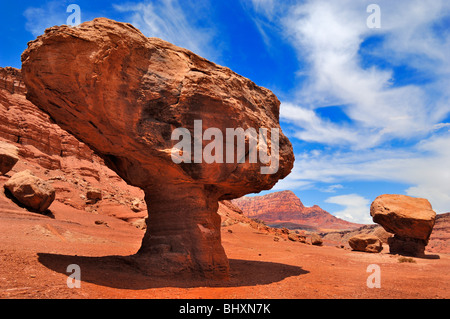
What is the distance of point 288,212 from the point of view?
5748 inches

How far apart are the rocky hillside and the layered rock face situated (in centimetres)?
11825

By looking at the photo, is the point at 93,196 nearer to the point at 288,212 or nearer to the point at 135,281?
the point at 135,281

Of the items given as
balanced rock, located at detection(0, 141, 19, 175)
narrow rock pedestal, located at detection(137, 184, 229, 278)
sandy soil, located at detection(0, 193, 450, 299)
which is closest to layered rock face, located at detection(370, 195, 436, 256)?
sandy soil, located at detection(0, 193, 450, 299)

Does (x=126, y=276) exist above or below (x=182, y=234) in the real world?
below

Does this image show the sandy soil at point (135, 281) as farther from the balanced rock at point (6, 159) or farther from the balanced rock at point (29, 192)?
the balanced rock at point (6, 159)

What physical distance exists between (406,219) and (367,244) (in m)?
4.14

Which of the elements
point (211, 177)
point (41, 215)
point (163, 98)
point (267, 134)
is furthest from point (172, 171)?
point (41, 215)

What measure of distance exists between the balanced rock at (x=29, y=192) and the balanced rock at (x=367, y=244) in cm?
1900

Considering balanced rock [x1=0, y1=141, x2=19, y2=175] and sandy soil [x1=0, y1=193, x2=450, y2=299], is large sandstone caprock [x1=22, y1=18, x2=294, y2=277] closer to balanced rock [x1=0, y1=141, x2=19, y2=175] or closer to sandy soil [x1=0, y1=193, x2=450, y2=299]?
sandy soil [x1=0, y1=193, x2=450, y2=299]

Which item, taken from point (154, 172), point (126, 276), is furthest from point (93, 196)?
point (126, 276)

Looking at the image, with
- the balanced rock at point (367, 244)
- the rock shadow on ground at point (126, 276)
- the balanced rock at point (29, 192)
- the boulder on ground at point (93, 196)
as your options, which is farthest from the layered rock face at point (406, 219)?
the boulder on ground at point (93, 196)

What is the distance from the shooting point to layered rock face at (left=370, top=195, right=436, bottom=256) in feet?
53.1

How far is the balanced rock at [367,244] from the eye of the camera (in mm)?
19156

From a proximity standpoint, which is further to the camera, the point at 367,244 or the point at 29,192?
the point at 367,244
